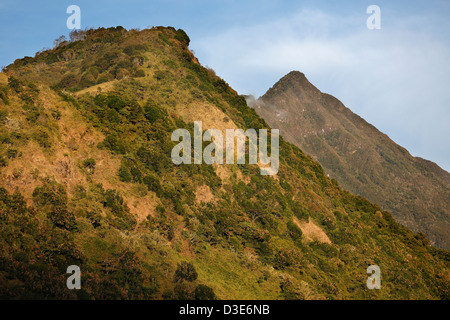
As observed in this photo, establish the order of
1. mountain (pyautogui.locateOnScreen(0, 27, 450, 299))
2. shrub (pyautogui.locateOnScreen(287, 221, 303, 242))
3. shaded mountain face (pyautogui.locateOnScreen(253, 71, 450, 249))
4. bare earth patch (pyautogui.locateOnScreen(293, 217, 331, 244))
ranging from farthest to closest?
shaded mountain face (pyautogui.locateOnScreen(253, 71, 450, 249)), bare earth patch (pyautogui.locateOnScreen(293, 217, 331, 244)), shrub (pyautogui.locateOnScreen(287, 221, 303, 242)), mountain (pyautogui.locateOnScreen(0, 27, 450, 299))

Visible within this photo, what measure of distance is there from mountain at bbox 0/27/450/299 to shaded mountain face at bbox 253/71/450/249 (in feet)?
261

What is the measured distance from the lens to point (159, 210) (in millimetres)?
38438

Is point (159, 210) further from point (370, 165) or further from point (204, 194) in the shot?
point (370, 165)

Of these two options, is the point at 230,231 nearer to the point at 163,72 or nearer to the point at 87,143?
the point at 87,143

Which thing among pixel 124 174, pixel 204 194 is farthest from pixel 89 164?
pixel 204 194

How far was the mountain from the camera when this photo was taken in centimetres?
2764

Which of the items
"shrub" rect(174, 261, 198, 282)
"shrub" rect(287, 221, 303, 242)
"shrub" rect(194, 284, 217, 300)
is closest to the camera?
"shrub" rect(194, 284, 217, 300)

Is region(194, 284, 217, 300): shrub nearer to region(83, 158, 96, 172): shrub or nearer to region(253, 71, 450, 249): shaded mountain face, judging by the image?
region(83, 158, 96, 172): shrub

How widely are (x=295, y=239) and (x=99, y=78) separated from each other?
40.7 m

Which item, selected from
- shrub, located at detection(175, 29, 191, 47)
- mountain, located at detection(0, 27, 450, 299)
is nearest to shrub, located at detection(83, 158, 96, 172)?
mountain, located at detection(0, 27, 450, 299)

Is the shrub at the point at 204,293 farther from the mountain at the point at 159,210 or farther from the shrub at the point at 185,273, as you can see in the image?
the shrub at the point at 185,273

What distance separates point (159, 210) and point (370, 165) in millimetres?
146106

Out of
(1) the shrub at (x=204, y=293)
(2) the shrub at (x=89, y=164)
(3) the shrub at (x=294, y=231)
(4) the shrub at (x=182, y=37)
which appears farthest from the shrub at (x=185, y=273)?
(4) the shrub at (x=182, y=37)

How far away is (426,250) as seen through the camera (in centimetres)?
7031
